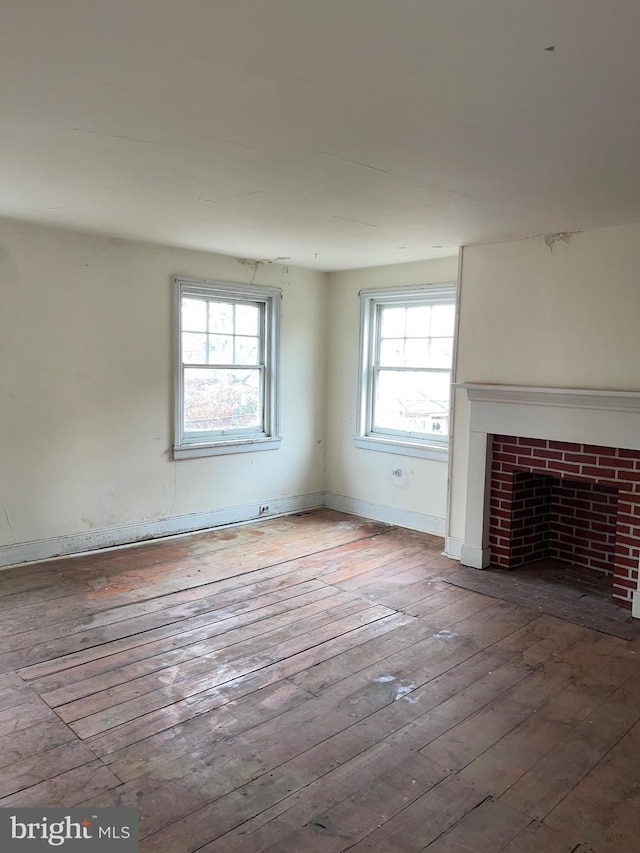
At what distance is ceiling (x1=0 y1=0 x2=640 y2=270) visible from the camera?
61.9 inches

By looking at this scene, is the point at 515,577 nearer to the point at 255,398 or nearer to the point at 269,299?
the point at 255,398

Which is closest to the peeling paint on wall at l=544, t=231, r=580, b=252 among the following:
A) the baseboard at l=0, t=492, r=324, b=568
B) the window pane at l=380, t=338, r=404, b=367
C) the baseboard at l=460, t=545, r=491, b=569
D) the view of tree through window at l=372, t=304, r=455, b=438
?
the view of tree through window at l=372, t=304, r=455, b=438

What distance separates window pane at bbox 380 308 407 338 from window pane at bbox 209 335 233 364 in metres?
1.42

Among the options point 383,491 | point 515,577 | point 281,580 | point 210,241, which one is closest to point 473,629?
point 515,577

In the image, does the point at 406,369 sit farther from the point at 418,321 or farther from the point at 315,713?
the point at 315,713

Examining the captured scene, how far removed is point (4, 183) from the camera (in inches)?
123

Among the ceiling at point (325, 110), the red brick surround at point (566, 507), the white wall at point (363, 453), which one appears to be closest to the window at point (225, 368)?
the white wall at point (363, 453)

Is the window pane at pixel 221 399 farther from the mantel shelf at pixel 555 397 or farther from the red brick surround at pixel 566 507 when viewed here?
the red brick surround at pixel 566 507

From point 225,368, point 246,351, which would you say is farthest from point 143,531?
point 246,351

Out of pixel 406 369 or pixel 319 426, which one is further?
pixel 319 426

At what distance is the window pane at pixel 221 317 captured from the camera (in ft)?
17.0

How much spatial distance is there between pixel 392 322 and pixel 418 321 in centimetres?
30

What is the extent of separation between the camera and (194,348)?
16.6 feet

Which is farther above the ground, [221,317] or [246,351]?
[221,317]
